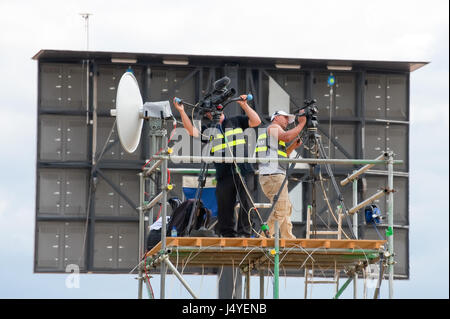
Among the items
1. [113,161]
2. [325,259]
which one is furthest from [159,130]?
[113,161]

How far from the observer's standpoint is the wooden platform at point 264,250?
15.6 meters

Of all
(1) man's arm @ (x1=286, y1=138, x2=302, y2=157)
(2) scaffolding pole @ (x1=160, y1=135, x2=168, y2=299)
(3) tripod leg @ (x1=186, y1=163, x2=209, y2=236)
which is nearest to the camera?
(2) scaffolding pole @ (x1=160, y1=135, x2=168, y2=299)

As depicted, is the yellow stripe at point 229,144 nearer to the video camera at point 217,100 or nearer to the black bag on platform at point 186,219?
the video camera at point 217,100

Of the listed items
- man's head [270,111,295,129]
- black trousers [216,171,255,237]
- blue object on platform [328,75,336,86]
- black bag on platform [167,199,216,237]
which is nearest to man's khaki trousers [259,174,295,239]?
man's head [270,111,295,129]

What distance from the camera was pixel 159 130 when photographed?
1672cm

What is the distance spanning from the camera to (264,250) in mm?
15742

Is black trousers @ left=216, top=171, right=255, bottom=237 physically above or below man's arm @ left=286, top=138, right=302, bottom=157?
below

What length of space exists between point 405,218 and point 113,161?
5.63 metres

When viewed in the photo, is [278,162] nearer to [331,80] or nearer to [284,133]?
[284,133]

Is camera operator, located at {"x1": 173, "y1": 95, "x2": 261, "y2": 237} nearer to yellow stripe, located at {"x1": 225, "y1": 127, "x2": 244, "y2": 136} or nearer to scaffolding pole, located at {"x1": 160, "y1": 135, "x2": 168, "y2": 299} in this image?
yellow stripe, located at {"x1": 225, "y1": 127, "x2": 244, "y2": 136}

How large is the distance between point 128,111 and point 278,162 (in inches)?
75.3

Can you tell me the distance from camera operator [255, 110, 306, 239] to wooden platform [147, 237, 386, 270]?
0.54 m

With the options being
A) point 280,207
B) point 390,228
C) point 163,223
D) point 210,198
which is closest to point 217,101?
point 280,207

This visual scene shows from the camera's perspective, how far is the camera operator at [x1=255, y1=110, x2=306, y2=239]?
16.9 metres
